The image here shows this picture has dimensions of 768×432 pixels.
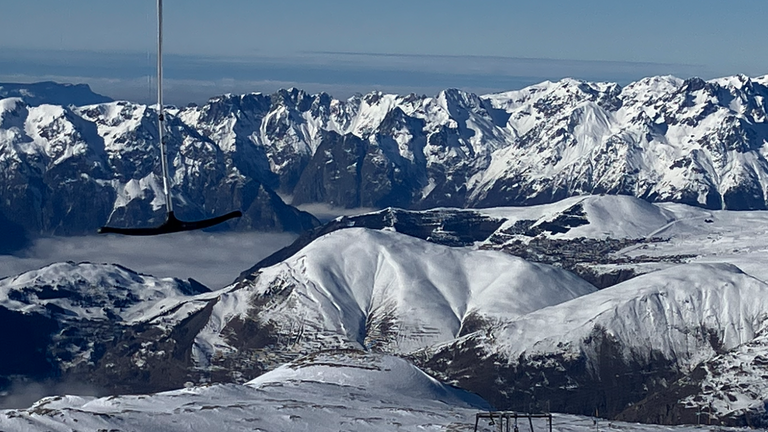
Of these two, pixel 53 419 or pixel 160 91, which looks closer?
pixel 160 91

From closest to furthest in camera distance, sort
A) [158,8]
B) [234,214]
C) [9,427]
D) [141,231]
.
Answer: [158,8] → [141,231] → [234,214] → [9,427]

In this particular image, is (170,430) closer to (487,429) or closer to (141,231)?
(487,429)

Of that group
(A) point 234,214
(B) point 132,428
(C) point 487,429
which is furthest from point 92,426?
(A) point 234,214

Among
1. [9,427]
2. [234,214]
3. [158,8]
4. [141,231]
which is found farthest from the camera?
[9,427]

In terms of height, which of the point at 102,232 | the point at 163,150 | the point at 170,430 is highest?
the point at 163,150

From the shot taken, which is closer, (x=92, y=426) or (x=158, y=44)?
(x=158, y=44)

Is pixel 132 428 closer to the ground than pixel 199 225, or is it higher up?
closer to the ground

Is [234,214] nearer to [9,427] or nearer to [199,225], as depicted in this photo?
[199,225]

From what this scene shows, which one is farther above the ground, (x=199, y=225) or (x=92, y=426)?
(x=199, y=225)

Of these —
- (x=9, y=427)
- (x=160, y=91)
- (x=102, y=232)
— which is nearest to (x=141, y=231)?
(x=102, y=232)
